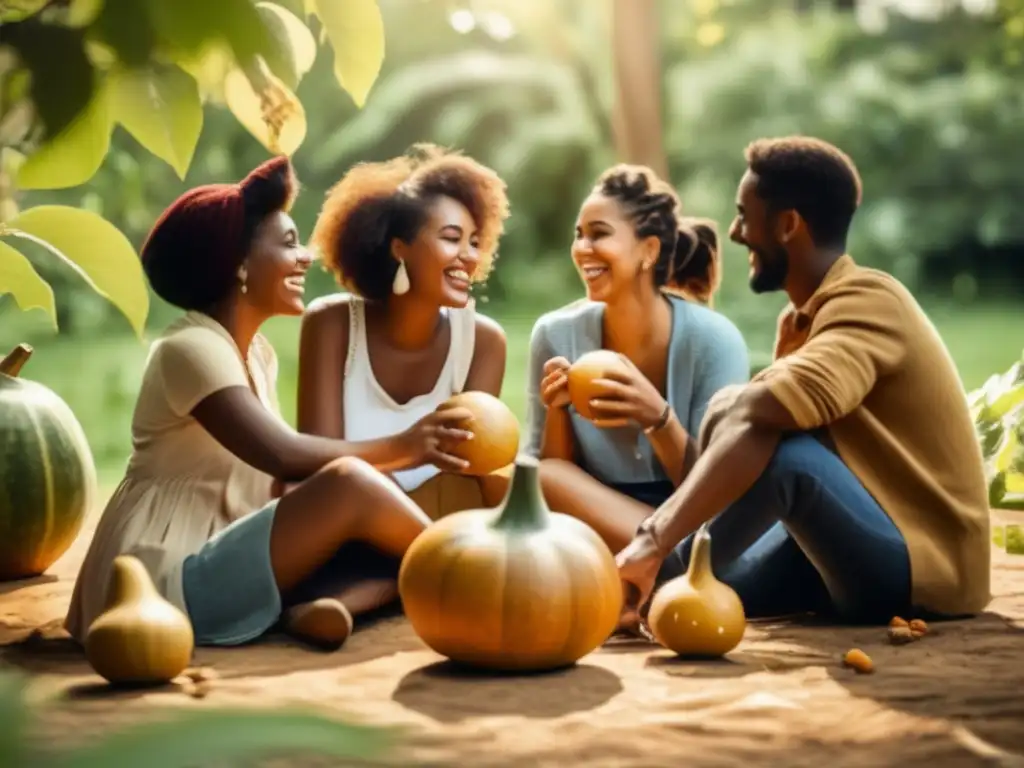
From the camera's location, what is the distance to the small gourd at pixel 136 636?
3.57 m

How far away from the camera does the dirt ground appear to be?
3070 mm

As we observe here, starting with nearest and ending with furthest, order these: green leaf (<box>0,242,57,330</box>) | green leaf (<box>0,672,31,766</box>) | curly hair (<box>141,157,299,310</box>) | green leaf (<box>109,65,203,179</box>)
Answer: green leaf (<box>0,672,31,766</box>)
green leaf (<box>109,65,203,179</box>)
green leaf (<box>0,242,57,330</box>)
curly hair (<box>141,157,299,310</box>)

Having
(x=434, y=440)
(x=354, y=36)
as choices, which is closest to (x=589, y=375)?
(x=434, y=440)

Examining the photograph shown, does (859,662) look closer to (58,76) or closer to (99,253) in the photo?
(99,253)

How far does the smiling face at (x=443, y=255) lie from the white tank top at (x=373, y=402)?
0.75 ft

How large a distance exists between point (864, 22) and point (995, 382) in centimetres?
918

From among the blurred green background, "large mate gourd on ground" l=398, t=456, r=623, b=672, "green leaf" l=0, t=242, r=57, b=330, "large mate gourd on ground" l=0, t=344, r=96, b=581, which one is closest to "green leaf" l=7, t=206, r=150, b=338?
"green leaf" l=0, t=242, r=57, b=330

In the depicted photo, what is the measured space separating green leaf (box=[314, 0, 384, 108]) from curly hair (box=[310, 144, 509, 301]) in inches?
115

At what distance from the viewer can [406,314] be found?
4793mm

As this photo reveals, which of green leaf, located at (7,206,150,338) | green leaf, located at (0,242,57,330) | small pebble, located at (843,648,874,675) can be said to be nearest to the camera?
green leaf, located at (7,206,150,338)

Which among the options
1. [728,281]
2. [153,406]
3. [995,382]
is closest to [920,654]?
[153,406]

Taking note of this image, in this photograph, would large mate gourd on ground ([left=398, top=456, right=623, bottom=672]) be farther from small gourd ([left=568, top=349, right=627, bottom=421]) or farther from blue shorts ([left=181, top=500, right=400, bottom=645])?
small gourd ([left=568, top=349, right=627, bottom=421])

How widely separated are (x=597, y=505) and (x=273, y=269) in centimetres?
120

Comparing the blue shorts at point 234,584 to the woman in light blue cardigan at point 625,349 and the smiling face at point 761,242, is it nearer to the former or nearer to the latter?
the woman in light blue cardigan at point 625,349
